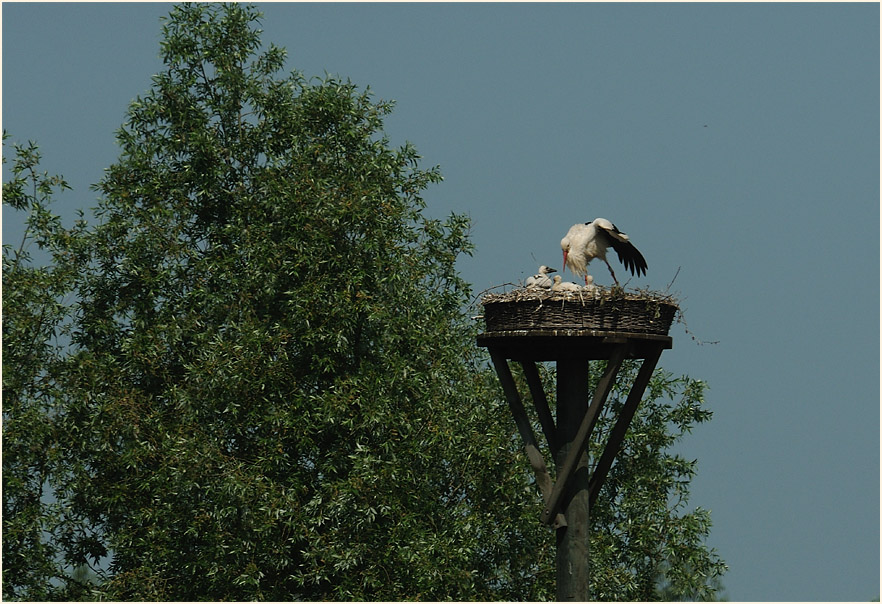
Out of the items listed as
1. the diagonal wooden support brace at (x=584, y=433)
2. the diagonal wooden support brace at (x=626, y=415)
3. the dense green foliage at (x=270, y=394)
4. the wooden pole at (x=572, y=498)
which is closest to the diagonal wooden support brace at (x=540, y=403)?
the wooden pole at (x=572, y=498)

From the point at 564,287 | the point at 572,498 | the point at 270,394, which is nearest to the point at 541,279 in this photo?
the point at 564,287

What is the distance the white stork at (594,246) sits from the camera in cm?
1021

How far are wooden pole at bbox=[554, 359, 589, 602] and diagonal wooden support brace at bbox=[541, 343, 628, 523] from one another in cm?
12

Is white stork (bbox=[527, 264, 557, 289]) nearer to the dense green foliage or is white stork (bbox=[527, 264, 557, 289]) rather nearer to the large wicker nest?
the large wicker nest

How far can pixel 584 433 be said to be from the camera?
32.2 feet

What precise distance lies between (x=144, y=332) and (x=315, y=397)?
2652mm

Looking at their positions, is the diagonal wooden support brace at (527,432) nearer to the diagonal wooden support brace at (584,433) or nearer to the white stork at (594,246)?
the diagonal wooden support brace at (584,433)

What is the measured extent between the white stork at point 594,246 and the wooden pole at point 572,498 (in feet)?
2.67

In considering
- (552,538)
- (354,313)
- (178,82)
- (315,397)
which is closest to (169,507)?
(315,397)

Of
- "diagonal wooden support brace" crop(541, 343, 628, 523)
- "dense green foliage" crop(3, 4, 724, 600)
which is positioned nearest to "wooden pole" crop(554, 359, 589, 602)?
"diagonal wooden support brace" crop(541, 343, 628, 523)

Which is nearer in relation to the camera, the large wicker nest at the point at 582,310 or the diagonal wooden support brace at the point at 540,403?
the large wicker nest at the point at 582,310

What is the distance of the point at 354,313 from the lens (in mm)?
14023

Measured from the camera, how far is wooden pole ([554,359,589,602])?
10023 millimetres

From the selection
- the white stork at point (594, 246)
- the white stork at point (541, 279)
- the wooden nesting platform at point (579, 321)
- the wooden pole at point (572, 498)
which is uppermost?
the white stork at point (594, 246)
